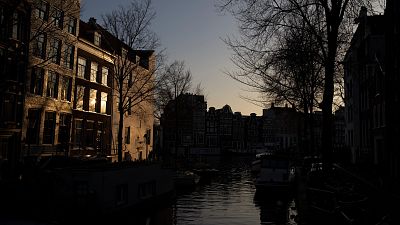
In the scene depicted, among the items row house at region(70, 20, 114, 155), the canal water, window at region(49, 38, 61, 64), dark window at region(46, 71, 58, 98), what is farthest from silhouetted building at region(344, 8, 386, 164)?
row house at region(70, 20, 114, 155)

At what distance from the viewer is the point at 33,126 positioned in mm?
32812

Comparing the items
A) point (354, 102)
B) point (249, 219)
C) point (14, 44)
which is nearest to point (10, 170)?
point (249, 219)

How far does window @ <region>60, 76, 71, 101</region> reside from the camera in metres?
37.4

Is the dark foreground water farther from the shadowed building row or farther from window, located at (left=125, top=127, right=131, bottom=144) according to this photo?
window, located at (left=125, top=127, right=131, bottom=144)

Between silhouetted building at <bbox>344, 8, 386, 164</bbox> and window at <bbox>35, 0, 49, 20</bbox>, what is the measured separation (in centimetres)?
2262

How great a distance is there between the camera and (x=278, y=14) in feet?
62.3

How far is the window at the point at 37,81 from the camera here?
33256mm

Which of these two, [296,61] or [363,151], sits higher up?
[296,61]

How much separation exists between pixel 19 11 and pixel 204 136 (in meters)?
101

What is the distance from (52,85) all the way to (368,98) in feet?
95.6

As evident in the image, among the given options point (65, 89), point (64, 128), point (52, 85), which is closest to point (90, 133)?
point (64, 128)

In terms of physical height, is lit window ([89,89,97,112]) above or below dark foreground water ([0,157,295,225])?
above

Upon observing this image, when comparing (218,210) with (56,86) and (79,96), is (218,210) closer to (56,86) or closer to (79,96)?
(56,86)

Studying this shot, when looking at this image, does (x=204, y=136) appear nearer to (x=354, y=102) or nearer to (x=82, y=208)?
(x=354, y=102)
